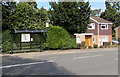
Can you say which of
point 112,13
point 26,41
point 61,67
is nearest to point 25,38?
point 26,41

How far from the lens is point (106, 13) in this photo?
49000 mm

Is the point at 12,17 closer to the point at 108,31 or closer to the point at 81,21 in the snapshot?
the point at 81,21

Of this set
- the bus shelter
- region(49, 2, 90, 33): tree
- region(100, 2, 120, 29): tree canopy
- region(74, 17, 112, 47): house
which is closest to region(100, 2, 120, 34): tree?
region(100, 2, 120, 29): tree canopy

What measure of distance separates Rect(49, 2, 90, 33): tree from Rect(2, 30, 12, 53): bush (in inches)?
293

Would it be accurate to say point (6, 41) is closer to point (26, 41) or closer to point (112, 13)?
point (26, 41)

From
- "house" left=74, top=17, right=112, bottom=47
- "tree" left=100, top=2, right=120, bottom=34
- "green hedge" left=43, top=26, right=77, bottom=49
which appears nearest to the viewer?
"green hedge" left=43, top=26, right=77, bottom=49

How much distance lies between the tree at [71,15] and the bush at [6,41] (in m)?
7.44

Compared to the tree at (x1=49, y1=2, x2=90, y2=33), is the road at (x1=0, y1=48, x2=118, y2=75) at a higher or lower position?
lower

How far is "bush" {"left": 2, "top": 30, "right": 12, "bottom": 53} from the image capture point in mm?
17284

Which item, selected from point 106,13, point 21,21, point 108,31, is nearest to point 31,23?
point 21,21

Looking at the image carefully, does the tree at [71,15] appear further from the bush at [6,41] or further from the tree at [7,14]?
the bush at [6,41]

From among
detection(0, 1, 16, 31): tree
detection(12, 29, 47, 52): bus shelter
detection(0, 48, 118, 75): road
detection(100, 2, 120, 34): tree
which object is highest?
detection(100, 2, 120, 34): tree

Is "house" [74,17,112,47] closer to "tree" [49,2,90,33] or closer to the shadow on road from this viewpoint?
"tree" [49,2,90,33]

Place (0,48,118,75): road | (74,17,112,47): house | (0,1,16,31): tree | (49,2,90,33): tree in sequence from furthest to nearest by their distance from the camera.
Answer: (74,17,112,47): house → (49,2,90,33): tree → (0,1,16,31): tree → (0,48,118,75): road
